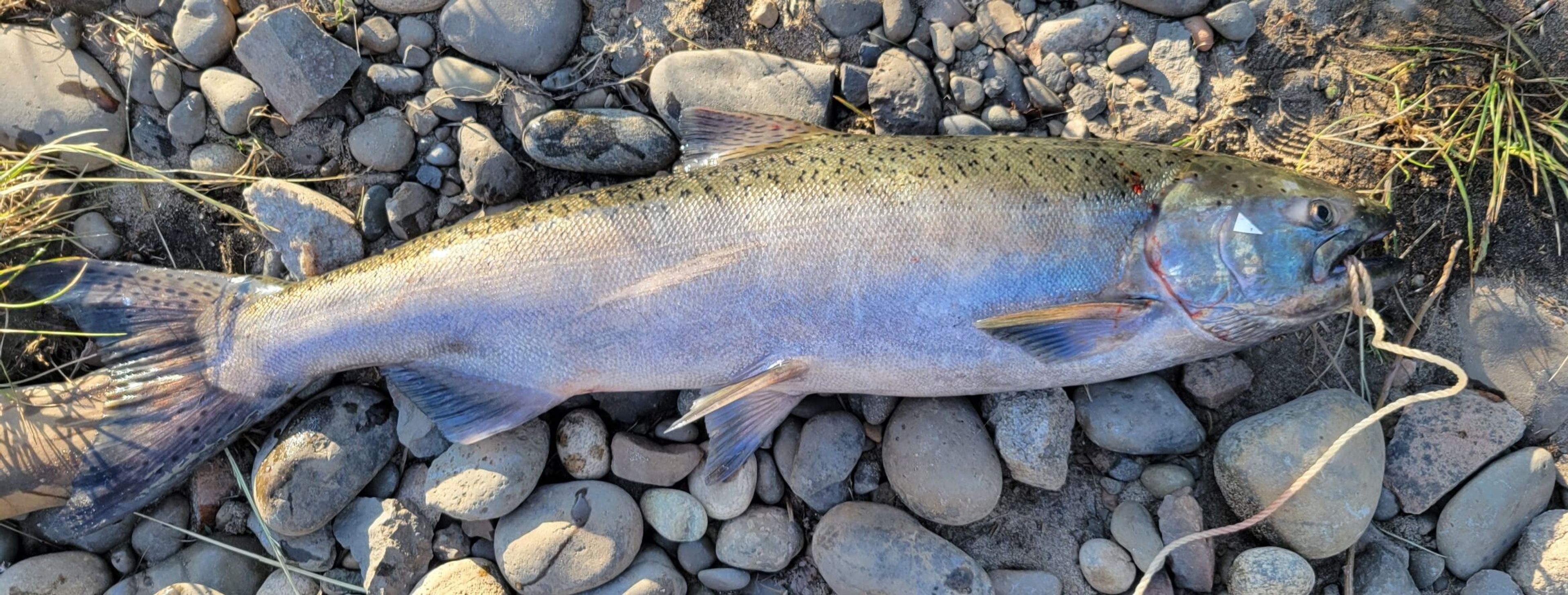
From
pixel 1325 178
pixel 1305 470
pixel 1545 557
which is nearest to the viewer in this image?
pixel 1305 470

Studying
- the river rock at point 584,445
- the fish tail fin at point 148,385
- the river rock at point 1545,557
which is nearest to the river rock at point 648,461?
the river rock at point 584,445

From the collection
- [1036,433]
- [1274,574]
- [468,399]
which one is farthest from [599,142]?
[1274,574]

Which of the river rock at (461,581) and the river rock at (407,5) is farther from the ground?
the river rock at (407,5)

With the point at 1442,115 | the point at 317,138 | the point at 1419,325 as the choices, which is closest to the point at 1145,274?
the point at 1419,325

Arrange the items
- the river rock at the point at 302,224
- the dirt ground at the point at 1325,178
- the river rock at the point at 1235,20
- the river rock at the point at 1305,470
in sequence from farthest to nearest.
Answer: the river rock at the point at 302,224
the river rock at the point at 1235,20
the dirt ground at the point at 1325,178
the river rock at the point at 1305,470

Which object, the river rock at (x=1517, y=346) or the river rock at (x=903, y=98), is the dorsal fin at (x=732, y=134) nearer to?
the river rock at (x=903, y=98)

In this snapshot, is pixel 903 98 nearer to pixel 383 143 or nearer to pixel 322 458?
pixel 383 143

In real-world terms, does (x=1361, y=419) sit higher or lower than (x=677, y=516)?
higher

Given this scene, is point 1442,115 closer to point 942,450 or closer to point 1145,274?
point 1145,274
